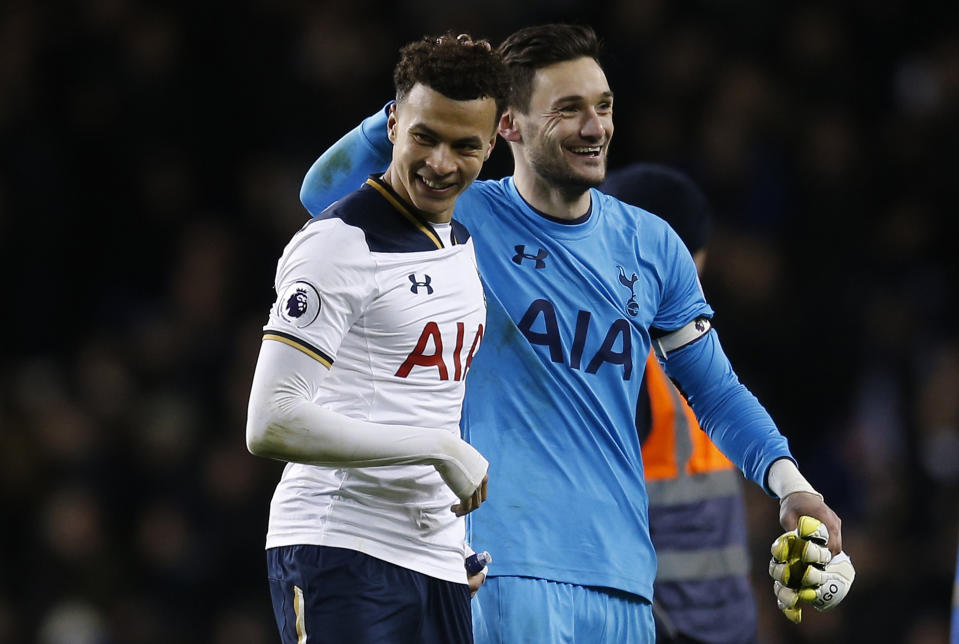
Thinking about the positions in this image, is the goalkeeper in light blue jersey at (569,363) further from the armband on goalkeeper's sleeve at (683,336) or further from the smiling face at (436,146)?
the smiling face at (436,146)

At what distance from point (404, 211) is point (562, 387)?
72cm

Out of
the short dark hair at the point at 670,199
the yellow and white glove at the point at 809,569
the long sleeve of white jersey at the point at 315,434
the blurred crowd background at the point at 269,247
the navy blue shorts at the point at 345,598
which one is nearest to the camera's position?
the long sleeve of white jersey at the point at 315,434

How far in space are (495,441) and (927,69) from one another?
263 inches

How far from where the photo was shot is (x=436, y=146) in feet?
10.2

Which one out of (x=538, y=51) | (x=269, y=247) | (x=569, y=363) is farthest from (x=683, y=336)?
(x=269, y=247)

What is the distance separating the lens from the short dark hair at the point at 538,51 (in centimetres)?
377

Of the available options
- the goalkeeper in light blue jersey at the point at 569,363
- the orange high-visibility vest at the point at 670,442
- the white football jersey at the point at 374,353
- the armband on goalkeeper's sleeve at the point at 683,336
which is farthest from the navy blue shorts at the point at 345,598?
the orange high-visibility vest at the point at 670,442

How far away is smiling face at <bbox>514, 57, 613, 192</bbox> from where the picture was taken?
3713 mm

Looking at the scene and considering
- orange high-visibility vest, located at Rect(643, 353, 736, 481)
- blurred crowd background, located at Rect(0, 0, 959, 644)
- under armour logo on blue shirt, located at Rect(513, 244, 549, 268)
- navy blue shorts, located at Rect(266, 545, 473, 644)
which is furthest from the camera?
blurred crowd background, located at Rect(0, 0, 959, 644)

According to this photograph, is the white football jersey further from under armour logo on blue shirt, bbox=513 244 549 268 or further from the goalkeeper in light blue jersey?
under armour logo on blue shirt, bbox=513 244 549 268

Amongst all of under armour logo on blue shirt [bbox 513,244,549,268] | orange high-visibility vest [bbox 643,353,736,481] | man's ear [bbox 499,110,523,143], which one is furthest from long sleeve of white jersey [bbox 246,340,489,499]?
orange high-visibility vest [bbox 643,353,736,481]

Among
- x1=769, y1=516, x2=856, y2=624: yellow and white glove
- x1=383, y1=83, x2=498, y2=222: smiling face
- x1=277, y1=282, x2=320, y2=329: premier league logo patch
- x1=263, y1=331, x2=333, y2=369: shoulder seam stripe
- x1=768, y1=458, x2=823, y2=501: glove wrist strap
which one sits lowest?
x1=769, y1=516, x2=856, y2=624: yellow and white glove

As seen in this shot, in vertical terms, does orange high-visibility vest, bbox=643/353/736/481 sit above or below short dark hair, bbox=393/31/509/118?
below

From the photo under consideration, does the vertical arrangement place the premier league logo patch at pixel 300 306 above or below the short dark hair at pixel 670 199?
below
